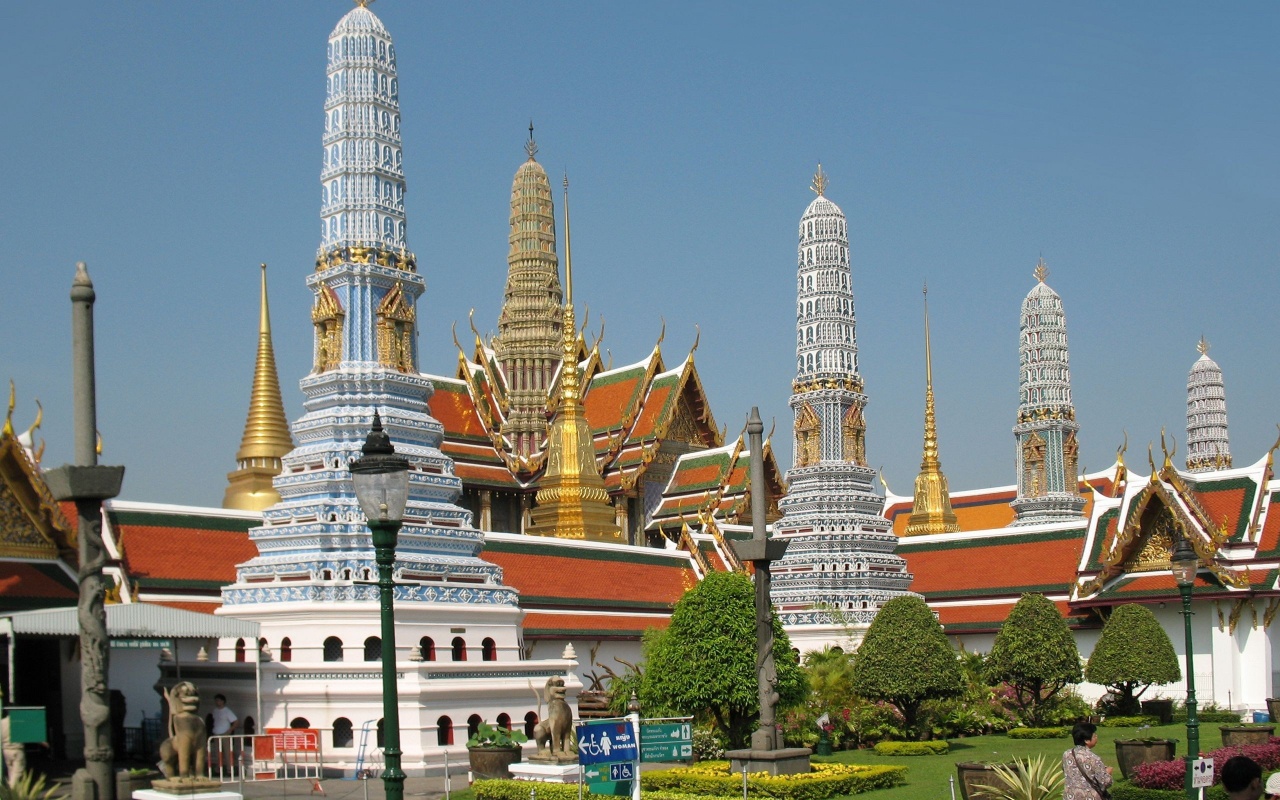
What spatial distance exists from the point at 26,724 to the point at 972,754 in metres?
15.4

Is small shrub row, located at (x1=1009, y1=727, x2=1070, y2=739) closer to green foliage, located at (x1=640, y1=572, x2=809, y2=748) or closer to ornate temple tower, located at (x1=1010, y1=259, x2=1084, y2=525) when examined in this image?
green foliage, located at (x1=640, y1=572, x2=809, y2=748)

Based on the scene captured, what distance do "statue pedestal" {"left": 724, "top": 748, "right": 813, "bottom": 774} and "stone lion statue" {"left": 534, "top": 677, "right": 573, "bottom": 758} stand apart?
2.15 m

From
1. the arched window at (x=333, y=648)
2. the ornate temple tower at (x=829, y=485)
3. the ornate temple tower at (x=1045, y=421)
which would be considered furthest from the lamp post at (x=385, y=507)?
the ornate temple tower at (x=1045, y=421)

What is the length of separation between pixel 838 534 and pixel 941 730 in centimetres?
756

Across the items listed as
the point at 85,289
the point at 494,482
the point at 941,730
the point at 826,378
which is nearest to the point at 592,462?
the point at 494,482

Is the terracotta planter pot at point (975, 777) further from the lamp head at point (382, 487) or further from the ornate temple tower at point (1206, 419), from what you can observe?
the ornate temple tower at point (1206, 419)

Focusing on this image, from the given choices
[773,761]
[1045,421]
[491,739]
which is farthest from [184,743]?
[1045,421]

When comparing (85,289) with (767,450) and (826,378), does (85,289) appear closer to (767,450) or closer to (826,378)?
(826,378)

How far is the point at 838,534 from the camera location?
34.2m

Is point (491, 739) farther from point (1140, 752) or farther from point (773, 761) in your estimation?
point (1140, 752)

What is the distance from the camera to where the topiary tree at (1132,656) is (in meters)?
28.5

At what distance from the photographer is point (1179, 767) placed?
54.8 ft

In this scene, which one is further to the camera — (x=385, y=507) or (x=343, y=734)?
(x=343, y=734)

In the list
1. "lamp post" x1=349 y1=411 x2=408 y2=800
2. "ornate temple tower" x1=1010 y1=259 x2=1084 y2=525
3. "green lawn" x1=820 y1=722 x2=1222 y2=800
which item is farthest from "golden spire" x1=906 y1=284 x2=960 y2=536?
"lamp post" x1=349 y1=411 x2=408 y2=800
